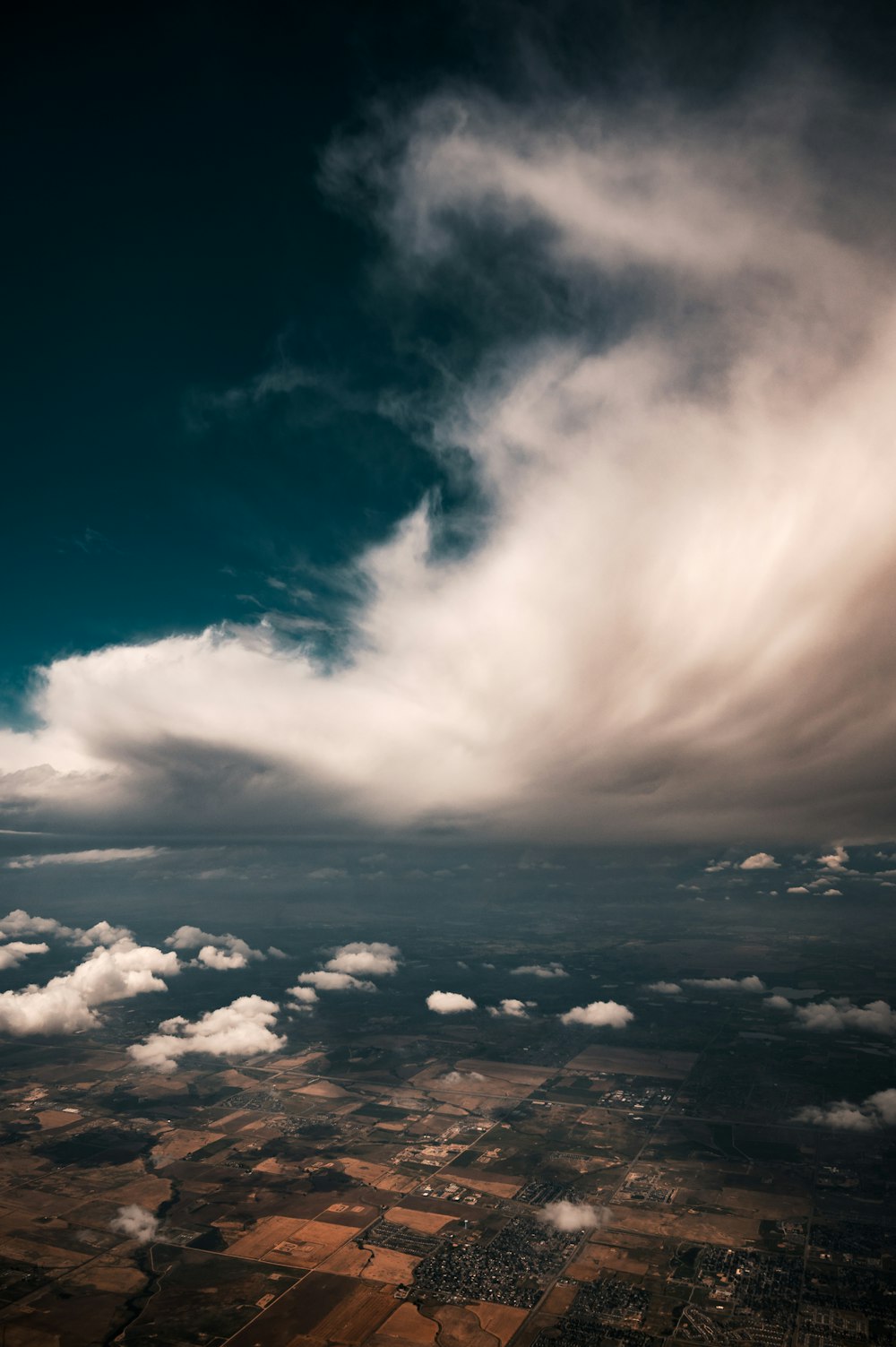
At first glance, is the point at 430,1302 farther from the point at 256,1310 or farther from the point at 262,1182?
the point at 262,1182

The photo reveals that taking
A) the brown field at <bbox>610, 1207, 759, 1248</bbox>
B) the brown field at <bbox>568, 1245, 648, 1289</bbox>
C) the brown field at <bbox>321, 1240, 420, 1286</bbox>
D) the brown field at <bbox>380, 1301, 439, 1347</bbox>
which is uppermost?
the brown field at <bbox>380, 1301, 439, 1347</bbox>

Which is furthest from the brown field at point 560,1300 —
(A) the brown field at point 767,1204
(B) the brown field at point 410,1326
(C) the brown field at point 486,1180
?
(A) the brown field at point 767,1204

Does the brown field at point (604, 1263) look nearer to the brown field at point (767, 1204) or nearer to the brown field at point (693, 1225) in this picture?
the brown field at point (693, 1225)

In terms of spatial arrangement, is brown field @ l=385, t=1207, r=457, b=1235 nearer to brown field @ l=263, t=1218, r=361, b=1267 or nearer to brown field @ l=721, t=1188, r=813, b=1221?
brown field @ l=263, t=1218, r=361, b=1267

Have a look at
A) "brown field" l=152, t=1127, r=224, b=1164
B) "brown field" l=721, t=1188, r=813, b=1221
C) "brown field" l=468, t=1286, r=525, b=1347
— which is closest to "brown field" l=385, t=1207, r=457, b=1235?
"brown field" l=468, t=1286, r=525, b=1347

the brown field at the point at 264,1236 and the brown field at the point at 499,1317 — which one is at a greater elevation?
the brown field at the point at 499,1317
